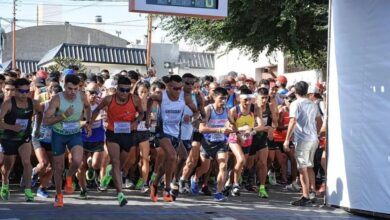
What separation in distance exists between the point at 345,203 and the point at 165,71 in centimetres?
4391

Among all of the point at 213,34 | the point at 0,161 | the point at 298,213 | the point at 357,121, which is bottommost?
the point at 298,213

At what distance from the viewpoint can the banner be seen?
10.1 metres

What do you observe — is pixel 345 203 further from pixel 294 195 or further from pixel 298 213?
pixel 294 195

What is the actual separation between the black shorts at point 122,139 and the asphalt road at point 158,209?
0.93 meters

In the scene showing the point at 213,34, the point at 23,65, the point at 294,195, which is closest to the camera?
the point at 294,195

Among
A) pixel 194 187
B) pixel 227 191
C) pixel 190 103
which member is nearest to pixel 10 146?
pixel 190 103

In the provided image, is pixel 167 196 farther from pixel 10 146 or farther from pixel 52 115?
pixel 10 146

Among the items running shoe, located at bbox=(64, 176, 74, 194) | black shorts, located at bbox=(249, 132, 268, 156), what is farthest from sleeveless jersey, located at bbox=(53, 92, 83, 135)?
black shorts, located at bbox=(249, 132, 268, 156)

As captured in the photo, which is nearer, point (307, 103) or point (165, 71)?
point (307, 103)

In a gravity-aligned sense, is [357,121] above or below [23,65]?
below

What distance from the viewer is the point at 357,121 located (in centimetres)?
1062

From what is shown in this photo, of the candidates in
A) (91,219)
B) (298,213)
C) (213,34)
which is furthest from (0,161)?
(213,34)

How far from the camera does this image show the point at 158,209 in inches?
405

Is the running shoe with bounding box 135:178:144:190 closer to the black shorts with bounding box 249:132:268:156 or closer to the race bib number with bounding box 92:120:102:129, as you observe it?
the race bib number with bounding box 92:120:102:129
